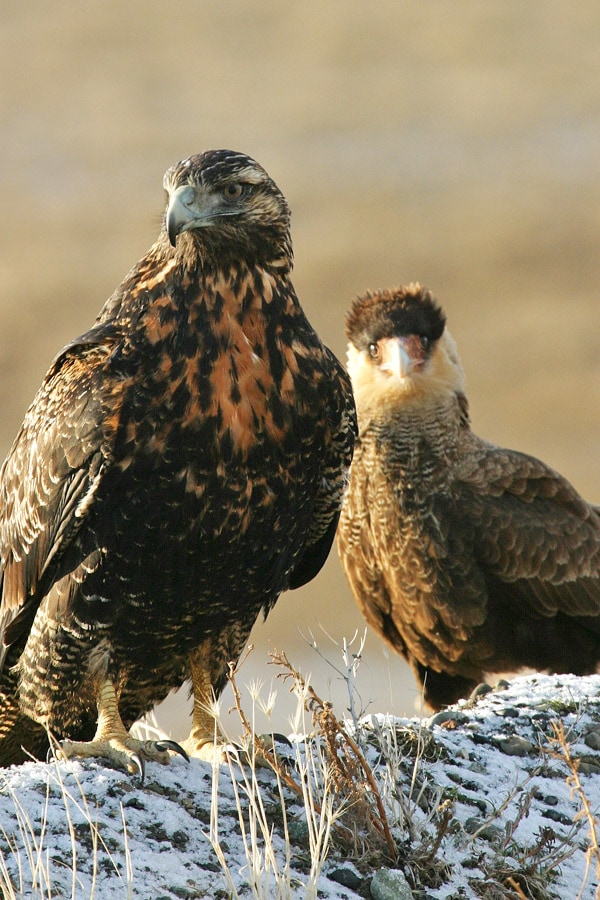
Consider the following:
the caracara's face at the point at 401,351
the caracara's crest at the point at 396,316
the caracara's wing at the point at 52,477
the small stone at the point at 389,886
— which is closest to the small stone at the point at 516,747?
the small stone at the point at 389,886

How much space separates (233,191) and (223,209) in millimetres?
93

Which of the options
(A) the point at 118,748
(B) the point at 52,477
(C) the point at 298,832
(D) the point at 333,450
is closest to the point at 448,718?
(D) the point at 333,450

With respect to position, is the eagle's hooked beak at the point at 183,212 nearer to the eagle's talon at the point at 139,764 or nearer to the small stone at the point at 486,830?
the eagle's talon at the point at 139,764

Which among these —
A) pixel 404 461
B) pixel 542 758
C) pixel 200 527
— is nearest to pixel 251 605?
pixel 200 527

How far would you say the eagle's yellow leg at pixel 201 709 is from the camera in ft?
14.8

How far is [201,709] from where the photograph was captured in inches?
182

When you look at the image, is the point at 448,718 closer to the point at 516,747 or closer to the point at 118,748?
the point at 516,747

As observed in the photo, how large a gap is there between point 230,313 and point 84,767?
1569 millimetres

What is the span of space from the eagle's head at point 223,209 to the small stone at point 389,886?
6.73ft

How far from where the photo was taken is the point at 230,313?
14.0 ft

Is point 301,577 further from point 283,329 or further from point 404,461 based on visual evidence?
point 404,461

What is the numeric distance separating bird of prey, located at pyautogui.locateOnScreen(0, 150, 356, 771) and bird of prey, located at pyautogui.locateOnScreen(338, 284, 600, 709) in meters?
2.64

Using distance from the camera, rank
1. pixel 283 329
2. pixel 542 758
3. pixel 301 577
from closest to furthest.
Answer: pixel 283 329
pixel 542 758
pixel 301 577

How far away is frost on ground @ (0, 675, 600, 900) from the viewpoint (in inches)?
132
